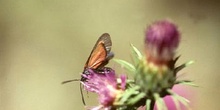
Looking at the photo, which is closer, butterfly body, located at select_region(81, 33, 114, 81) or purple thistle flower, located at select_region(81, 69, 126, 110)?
purple thistle flower, located at select_region(81, 69, 126, 110)

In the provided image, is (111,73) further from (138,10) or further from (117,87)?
(138,10)

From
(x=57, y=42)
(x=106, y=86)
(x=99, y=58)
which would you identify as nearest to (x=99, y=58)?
(x=99, y=58)

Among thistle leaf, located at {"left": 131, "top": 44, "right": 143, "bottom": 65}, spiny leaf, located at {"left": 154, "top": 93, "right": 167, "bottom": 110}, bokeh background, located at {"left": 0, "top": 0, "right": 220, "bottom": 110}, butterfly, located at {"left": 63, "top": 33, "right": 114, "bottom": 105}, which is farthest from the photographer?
bokeh background, located at {"left": 0, "top": 0, "right": 220, "bottom": 110}

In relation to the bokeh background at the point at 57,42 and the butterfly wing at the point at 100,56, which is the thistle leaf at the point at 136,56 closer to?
the butterfly wing at the point at 100,56

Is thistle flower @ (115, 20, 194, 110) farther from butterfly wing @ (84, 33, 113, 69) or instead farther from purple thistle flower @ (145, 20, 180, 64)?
butterfly wing @ (84, 33, 113, 69)

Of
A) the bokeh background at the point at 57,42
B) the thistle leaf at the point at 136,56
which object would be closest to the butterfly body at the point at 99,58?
the thistle leaf at the point at 136,56

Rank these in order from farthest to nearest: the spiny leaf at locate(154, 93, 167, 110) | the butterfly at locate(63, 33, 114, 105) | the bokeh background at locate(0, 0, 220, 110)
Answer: the bokeh background at locate(0, 0, 220, 110) → the butterfly at locate(63, 33, 114, 105) → the spiny leaf at locate(154, 93, 167, 110)

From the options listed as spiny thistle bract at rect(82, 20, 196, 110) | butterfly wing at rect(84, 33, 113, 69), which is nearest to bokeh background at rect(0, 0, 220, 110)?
butterfly wing at rect(84, 33, 113, 69)
